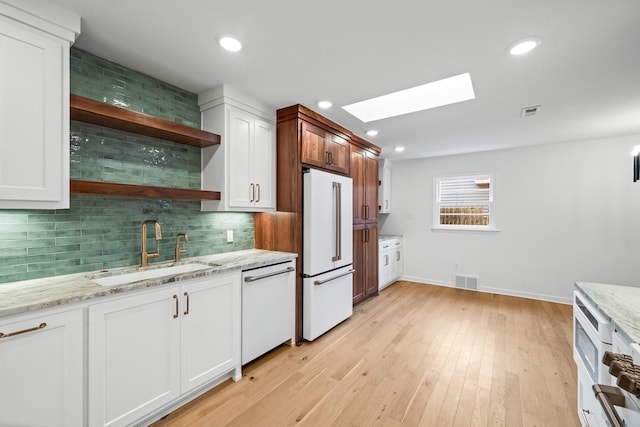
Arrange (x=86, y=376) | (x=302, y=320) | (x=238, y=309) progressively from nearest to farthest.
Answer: (x=86, y=376), (x=238, y=309), (x=302, y=320)

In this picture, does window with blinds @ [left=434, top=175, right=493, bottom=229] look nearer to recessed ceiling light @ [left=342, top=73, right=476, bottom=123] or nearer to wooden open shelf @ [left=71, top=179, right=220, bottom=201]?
recessed ceiling light @ [left=342, top=73, right=476, bottom=123]

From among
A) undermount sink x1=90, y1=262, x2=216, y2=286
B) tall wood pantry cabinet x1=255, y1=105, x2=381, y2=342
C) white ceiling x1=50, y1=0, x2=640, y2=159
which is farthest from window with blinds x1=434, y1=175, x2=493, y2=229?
undermount sink x1=90, y1=262, x2=216, y2=286

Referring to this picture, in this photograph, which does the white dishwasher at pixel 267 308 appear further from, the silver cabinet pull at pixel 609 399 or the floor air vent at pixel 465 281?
the floor air vent at pixel 465 281

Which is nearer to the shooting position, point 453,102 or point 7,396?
point 7,396

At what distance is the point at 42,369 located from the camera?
135cm

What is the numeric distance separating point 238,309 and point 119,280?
874 millimetres

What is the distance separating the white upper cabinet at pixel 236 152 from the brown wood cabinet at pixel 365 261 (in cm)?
165

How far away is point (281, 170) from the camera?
301 centimetres

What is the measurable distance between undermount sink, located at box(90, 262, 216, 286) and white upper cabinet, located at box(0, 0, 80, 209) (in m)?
0.55

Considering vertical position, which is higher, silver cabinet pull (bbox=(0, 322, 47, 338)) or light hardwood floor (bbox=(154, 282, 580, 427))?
silver cabinet pull (bbox=(0, 322, 47, 338))

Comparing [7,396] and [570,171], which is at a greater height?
[570,171]

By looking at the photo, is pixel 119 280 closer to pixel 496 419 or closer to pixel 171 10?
pixel 171 10

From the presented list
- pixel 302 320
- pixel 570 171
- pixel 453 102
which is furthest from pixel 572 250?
pixel 302 320

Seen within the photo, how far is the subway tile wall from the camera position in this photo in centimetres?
174
